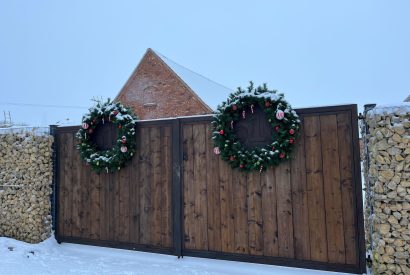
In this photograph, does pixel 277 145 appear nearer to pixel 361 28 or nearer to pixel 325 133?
pixel 325 133

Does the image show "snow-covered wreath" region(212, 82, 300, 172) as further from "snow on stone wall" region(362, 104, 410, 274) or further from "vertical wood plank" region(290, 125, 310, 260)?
"snow on stone wall" region(362, 104, 410, 274)

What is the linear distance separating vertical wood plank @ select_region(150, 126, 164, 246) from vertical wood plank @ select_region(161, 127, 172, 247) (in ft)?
0.17

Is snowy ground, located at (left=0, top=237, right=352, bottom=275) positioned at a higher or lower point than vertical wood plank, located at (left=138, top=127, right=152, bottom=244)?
lower

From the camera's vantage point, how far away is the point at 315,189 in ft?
12.7

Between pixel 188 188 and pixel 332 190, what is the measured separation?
1932 mm

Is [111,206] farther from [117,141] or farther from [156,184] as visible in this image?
[117,141]

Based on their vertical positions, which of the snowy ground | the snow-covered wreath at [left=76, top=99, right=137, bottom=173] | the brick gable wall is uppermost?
the brick gable wall

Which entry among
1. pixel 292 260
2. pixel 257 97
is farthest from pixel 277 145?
pixel 292 260

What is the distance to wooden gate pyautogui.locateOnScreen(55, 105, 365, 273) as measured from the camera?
3.76 meters

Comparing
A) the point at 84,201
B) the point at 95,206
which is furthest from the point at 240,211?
the point at 84,201

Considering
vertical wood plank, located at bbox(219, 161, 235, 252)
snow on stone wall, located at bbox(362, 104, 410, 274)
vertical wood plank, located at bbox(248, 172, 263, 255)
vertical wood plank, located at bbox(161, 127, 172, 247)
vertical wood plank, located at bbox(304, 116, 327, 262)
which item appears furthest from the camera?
vertical wood plank, located at bbox(161, 127, 172, 247)

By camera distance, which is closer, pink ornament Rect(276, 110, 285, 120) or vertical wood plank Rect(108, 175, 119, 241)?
pink ornament Rect(276, 110, 285, 120)

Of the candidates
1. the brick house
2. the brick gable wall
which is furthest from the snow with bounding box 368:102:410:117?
the brick gable wall

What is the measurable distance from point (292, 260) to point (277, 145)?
1436mm
